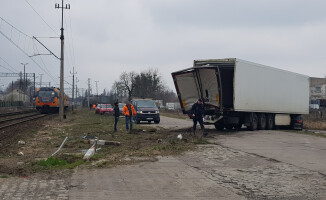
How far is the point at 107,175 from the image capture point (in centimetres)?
795

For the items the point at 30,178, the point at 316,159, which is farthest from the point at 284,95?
the point at 30,178

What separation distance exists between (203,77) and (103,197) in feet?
43.4

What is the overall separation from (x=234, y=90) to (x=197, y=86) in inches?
83.5

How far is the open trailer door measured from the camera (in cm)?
1827

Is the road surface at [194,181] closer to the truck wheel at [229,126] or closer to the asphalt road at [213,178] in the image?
the asphalt road at [213,178]

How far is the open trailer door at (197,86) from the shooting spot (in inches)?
719

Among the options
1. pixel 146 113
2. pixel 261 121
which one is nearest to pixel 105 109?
pixel 146 113

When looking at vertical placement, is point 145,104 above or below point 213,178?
above

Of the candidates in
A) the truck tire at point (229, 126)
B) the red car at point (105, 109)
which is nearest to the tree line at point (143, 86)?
the red car at point (105, 109)

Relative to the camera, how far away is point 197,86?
1933 cm

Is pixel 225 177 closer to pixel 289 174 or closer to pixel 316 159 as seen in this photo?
pixel 289 174

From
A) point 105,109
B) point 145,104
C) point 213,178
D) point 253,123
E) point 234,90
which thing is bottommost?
point 213,178

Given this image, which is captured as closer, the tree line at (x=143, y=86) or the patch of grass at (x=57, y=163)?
the patch of grass at (x=57, y=163)

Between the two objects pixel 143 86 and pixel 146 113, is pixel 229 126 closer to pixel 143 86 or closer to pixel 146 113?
pixel 146 113
